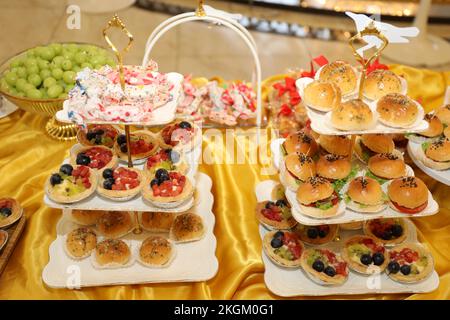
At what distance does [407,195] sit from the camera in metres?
2.45

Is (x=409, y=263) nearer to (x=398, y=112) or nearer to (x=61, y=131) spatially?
(x=398, y=112)

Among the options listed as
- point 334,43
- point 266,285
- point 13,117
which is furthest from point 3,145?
point 334,43

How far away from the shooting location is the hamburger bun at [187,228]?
2.86 m

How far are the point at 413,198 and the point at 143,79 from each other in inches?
54.8

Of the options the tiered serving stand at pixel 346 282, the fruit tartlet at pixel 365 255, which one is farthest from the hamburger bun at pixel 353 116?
the fruit tartlet at pixel 365 255

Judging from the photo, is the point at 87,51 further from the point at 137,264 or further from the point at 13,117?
the point at 137,264

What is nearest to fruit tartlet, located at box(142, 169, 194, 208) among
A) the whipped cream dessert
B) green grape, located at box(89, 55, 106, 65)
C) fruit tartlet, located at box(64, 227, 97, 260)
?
the whipped cream dessert

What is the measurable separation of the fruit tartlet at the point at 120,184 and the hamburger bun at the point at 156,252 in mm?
325

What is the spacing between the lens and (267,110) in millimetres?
3855

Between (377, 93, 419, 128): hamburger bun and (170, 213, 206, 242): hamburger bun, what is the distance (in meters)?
1.14

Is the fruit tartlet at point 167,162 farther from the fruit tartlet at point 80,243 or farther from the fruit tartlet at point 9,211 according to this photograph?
the fruit tartlet at point 9,211

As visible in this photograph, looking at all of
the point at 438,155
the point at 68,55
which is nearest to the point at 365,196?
the point at 438,155

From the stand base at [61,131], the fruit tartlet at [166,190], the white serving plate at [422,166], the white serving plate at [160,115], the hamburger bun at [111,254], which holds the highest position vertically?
the white serving plate at [160,115]

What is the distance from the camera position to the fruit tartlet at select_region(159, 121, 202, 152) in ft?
9.65
